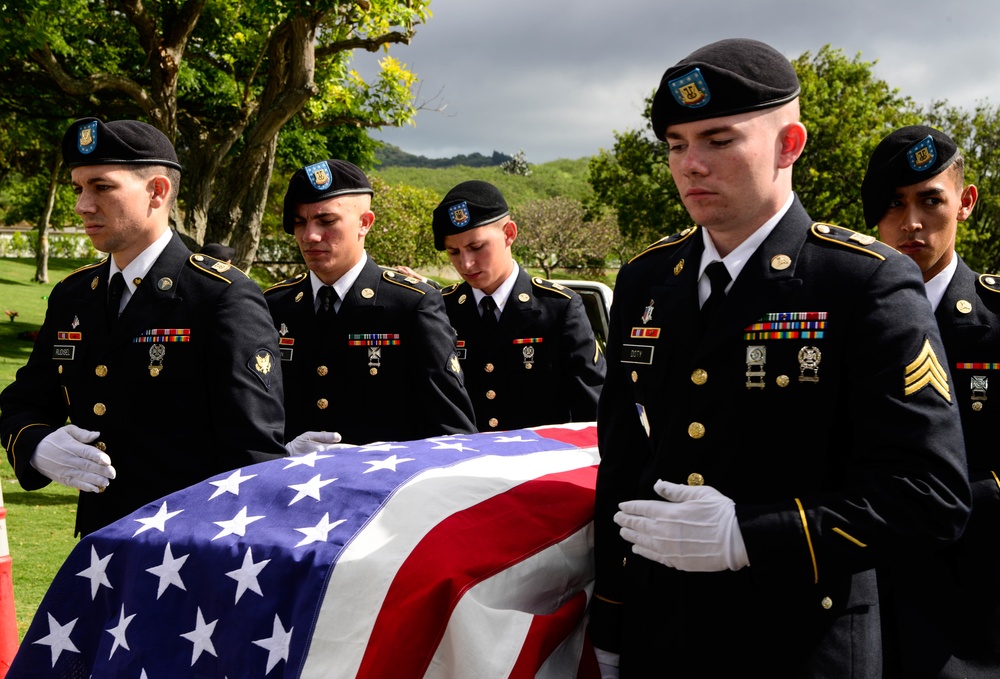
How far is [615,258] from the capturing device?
65188mm

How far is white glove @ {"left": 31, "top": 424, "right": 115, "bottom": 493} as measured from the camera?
2.79 metres

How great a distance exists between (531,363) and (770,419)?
112 inches

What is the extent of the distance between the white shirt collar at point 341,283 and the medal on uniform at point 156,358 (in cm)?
116

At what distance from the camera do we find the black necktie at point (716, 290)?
1957mm

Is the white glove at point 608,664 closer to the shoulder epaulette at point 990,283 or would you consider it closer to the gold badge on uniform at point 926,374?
the gold badge on uniform at point 926,374

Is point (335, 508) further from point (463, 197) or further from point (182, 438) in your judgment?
point (463, 197)

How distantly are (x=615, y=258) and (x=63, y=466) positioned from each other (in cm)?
6336

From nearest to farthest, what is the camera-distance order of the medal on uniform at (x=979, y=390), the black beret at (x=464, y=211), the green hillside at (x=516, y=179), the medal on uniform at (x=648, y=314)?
the medal on uniform at (x=648, y=314)
the medal on uniform at (x=979, y=390)
the black beret at (x=464, y=211)
the green hillside at (x=516, y=179)

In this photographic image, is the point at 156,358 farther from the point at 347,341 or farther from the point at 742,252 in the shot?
the point at 742,252

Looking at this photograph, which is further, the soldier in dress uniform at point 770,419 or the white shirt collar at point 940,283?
the white shirt collar at point 940,283

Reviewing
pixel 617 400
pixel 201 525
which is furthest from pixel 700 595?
pixel 201 525

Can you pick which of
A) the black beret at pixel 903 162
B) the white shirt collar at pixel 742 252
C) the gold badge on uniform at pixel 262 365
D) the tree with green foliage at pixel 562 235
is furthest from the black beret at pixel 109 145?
the tree with green foliage at pixel 562 235

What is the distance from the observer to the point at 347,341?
400cm

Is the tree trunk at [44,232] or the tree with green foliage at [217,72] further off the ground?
the tree with green foliage at [217,72]
